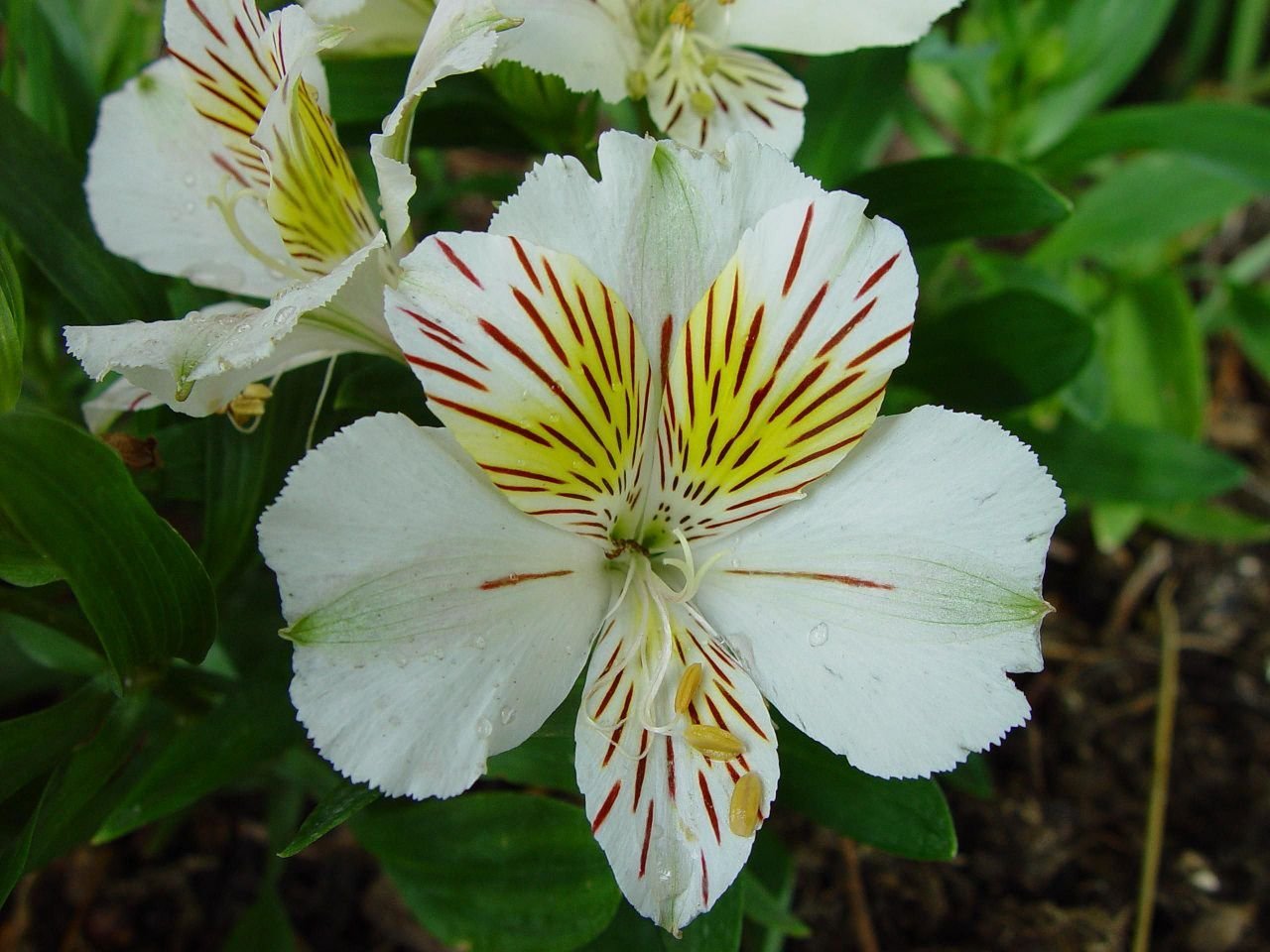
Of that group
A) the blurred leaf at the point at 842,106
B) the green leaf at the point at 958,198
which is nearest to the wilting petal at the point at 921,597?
the green leaf at the point at 958,198

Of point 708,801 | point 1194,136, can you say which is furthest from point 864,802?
point 1194,136

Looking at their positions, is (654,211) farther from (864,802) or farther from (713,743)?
(864,802)

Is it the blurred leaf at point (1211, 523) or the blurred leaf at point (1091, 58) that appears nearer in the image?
the blurred leaf at point (1091, 58)

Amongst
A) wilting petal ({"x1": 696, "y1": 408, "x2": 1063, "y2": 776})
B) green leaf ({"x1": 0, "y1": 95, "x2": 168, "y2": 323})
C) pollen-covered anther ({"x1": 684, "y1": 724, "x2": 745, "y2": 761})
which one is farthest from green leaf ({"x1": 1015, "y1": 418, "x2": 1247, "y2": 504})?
green leaf ({"x1": 0, "y1": 95, "x2": 168, "y2": 323})

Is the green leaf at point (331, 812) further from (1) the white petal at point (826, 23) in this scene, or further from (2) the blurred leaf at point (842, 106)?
(2) the blurred leaf at point (842, 106)

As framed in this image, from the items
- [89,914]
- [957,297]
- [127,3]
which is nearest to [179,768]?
[89,914]

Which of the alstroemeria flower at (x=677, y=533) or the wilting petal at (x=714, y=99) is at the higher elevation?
the wilting petal at (x=714, y=99)

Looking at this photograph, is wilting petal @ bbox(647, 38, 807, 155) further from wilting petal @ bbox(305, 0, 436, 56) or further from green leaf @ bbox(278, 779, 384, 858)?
green leaf @ bbox(278, 779, 384, 858)
